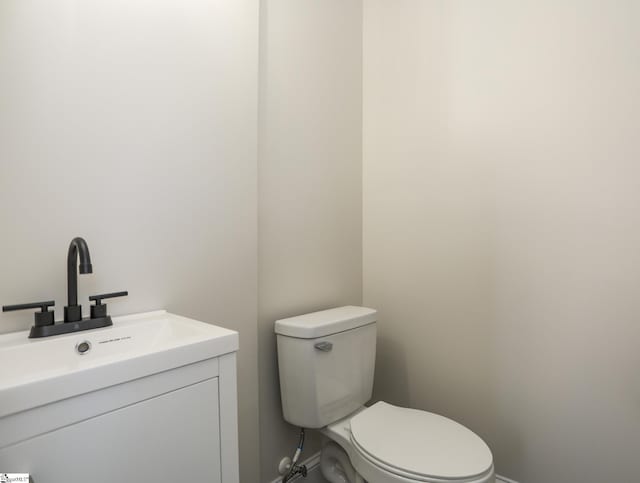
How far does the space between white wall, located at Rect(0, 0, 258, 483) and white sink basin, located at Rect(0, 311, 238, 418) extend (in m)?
0.11

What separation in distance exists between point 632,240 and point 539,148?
1.44ft

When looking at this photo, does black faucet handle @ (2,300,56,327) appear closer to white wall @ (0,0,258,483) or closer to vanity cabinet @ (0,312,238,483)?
white wall @ (0,0,258,483)

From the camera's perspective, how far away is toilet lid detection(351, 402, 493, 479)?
1018 mm

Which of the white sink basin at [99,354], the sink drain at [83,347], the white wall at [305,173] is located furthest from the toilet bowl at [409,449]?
the sink drain at [83,347]

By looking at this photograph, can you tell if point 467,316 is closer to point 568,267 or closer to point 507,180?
point 568,267

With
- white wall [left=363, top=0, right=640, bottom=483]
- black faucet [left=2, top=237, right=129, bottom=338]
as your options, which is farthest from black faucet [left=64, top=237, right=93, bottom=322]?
white wall [left=363, top=0, right=640, bottom=483]

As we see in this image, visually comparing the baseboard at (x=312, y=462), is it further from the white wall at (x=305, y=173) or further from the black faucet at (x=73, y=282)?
the black faucet at (x=73, y=282)

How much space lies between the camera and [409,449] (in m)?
1.11

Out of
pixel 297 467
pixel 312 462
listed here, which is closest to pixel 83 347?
pixel 297 467

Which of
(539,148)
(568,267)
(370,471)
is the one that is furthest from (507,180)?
(370,471)

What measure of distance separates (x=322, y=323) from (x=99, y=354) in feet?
2.40

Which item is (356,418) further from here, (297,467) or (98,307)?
(98,307)

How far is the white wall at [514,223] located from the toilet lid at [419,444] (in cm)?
38

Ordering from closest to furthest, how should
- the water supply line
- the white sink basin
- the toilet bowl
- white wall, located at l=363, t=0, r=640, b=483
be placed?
1. the white sink basin
2. the toilet bowl
3. white wall, located at l=363, t=0, r=640, b=483
4. the water supply line
